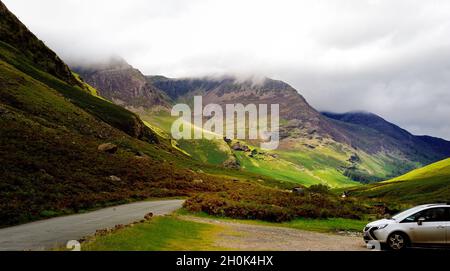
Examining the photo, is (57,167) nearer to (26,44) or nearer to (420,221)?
(420,221)

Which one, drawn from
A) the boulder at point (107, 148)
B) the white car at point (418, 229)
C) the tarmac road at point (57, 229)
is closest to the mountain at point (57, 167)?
the boulder at point (107, 148)

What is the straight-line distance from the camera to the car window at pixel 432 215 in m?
25.1

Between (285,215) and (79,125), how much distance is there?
2790 inches

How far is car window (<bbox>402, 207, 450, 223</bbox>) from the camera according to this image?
25.1 meters

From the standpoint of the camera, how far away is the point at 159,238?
85.1 feet

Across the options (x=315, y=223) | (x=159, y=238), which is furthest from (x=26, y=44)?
(x=159, y=238)

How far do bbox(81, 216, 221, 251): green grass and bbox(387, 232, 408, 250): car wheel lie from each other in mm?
10029

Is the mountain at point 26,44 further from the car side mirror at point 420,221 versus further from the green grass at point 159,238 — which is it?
the car side mirror at point 420,221

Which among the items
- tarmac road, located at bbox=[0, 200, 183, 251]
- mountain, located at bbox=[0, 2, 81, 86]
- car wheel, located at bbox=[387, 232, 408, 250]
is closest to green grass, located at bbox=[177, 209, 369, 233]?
tarmac road, located at bbox=[0, 200, 183, 251]

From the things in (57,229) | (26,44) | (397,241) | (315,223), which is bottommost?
(315,223)

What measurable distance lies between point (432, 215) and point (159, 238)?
1595cm

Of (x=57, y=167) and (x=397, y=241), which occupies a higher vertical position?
(x=57, y=167)

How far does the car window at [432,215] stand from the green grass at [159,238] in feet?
37.8
